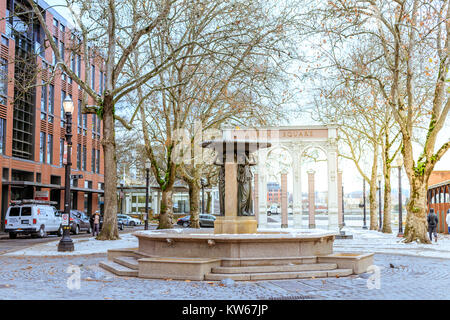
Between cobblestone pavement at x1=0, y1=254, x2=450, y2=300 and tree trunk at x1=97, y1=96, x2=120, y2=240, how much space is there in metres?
9.58

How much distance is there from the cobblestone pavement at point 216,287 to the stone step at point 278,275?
0.28m

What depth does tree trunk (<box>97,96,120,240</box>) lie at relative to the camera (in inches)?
841

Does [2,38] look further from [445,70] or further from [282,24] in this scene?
[445,70]

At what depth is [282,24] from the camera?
777 inches

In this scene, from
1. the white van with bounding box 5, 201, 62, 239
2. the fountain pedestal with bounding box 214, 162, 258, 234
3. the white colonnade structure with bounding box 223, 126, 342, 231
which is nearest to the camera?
the fountain pedestal with bounding box 214, 162, 258, 234

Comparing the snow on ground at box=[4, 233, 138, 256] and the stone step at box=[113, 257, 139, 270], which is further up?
the stone step at box=[113, 257, 139, 270]

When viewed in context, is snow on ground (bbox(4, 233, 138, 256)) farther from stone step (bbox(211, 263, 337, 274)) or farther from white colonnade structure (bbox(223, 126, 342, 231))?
white colonnade structure (bbox(223, 126, 342, 231))

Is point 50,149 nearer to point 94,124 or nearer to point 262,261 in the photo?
point 94,124

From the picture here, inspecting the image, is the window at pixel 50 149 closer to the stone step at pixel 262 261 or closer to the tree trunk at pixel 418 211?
the tree trunk at pixel 418 211

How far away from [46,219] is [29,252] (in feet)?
38.2

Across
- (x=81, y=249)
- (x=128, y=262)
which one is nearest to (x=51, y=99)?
(x=81, y=249)

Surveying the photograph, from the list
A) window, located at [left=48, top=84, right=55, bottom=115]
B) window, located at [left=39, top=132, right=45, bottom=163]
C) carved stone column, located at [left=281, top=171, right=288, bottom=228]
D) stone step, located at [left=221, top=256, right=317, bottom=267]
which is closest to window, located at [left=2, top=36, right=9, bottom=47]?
window, located at [left=48, top=84, right=55, bottom=115]

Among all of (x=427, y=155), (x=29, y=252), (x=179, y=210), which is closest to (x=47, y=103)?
(x=29, y=252)

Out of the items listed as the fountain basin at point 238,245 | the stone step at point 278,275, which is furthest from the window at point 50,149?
the stone step at point 278,275
